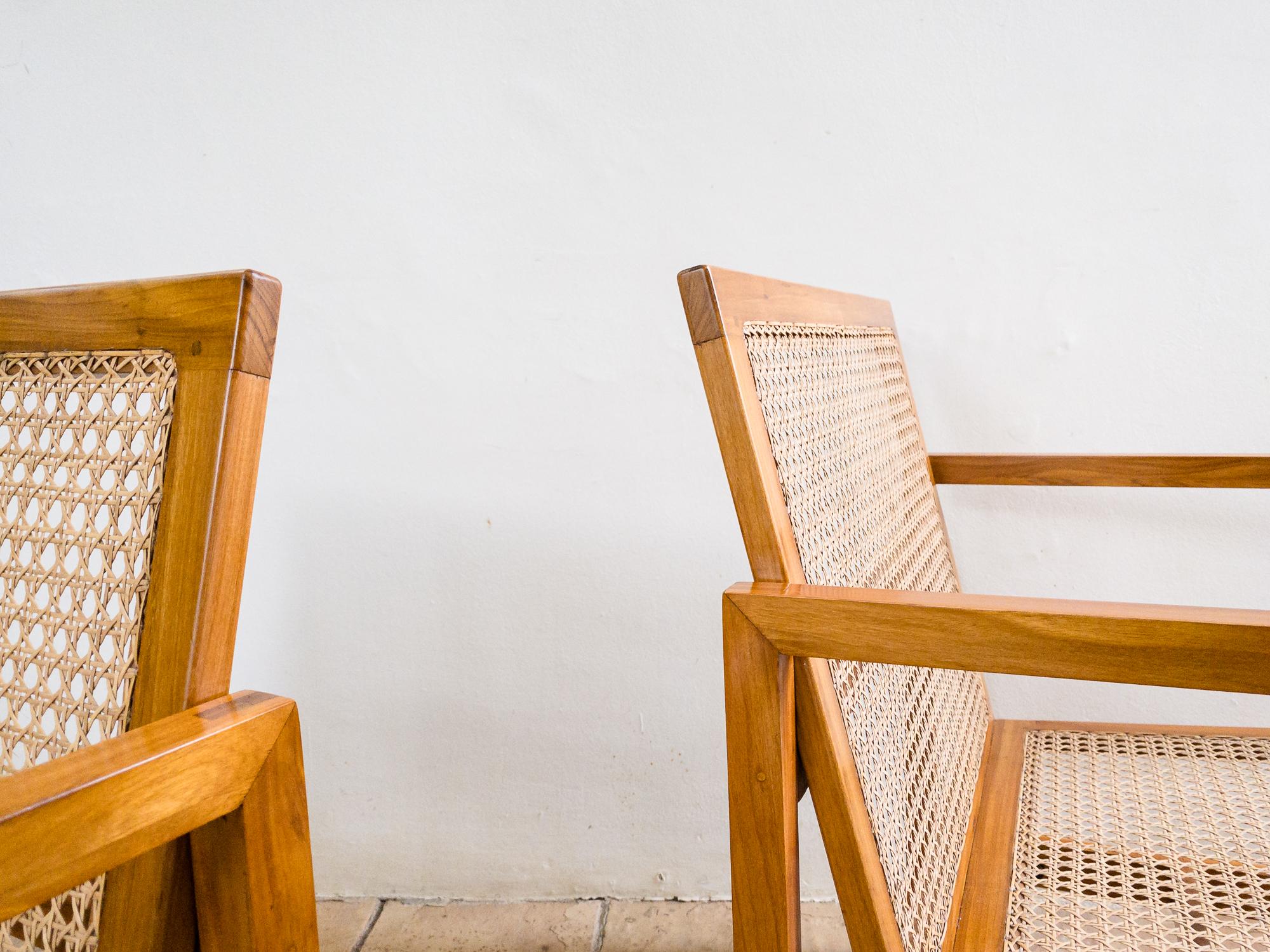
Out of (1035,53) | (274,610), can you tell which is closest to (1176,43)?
(1035,53)

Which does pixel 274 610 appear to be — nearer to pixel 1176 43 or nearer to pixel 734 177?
pixel 734 177

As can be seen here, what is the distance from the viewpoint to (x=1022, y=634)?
59 cm

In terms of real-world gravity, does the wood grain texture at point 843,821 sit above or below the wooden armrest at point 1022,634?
below

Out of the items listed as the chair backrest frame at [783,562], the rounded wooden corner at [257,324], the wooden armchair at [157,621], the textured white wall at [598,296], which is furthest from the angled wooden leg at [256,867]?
the textured white wall at [598,296]

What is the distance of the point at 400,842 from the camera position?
4.91 feet

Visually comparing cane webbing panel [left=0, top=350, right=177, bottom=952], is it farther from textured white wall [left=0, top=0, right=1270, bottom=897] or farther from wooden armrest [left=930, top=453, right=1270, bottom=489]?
wooden armrest [left=930, top=453, right=1270, bottom=489]

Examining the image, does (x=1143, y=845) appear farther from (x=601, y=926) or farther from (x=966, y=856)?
(x=601, y=926)

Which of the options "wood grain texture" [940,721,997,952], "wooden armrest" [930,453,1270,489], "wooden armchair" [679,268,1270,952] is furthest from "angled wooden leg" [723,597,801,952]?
"wooden armrest" [930,453,1270,489]

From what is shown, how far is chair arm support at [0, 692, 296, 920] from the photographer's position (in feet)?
1.35

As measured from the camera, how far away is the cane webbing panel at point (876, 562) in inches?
28.4

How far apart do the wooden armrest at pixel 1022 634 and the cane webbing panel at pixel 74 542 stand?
411mm

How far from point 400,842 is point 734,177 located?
1.17 m

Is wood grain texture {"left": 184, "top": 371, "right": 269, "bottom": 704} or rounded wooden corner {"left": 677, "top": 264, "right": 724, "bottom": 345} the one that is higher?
rounded wooden corner {"left": 677, "top": 264, "right": 724, "bottom": 345}

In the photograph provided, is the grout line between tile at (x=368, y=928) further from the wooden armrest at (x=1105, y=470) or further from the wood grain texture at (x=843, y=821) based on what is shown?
the wooden armrest at (x=1105, y=470)
